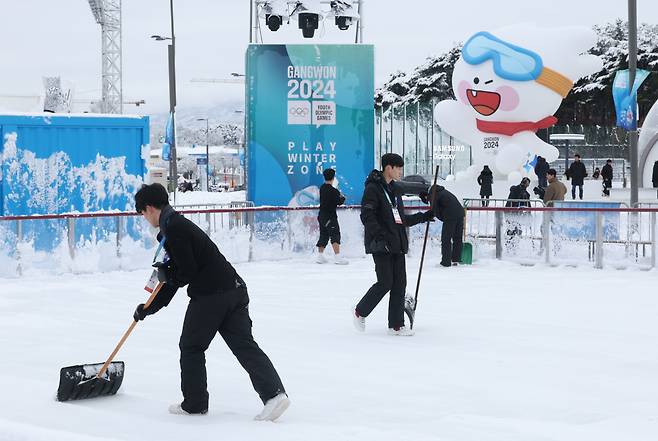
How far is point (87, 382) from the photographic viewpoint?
20.6 feet

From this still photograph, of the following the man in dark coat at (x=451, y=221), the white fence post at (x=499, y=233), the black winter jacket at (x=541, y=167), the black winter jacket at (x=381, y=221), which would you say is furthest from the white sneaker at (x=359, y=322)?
the black winter jacket at (x=541, y=167)

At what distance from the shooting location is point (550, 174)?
19906mm

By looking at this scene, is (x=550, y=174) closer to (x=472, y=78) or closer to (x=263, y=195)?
(x=263, y=195)

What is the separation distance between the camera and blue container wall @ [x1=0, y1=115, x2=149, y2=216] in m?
15.2

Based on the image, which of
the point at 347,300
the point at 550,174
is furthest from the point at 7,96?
the point at 347,300

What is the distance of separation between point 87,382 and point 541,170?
2375cm

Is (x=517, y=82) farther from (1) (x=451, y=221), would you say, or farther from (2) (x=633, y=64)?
(1) (x=451, y=221)

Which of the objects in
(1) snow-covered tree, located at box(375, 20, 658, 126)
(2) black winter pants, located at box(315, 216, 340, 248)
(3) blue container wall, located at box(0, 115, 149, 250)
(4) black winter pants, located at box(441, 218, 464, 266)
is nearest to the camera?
(3) blue container wall, located at box(0, 115, 149, 250)

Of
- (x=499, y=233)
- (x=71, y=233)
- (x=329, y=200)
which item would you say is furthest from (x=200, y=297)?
(x=499, y=233)

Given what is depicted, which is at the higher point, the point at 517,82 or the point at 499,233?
the point at 517,82

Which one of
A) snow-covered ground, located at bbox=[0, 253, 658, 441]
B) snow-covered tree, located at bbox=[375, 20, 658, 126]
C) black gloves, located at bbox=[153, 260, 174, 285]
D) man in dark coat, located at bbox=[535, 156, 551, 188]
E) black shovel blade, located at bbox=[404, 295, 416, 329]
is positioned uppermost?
snow-covered tree, located at bbox=[375, 20, 658, 126]

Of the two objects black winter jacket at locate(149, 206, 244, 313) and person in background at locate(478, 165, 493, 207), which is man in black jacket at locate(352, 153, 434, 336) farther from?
person in background at locate(478, 165, 493, 207)

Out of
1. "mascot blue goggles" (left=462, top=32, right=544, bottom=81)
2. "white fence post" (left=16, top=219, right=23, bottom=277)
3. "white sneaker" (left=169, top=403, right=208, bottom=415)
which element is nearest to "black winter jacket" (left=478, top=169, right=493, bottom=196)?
"mascot blue goggles" (left=462, top=32, right=544, bottom=81)

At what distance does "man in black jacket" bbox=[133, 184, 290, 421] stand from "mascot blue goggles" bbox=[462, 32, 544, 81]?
2352 centimetres
